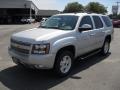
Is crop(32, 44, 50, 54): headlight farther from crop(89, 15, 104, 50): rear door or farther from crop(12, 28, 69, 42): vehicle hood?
crop(89, 15, 104, 50): rear door

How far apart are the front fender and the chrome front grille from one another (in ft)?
2.24

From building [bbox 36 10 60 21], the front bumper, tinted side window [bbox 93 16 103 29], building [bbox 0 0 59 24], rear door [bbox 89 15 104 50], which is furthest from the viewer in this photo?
building [bbox 36 10 60 21]

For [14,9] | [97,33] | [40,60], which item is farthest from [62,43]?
[14,9]

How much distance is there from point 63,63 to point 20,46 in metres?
1.39

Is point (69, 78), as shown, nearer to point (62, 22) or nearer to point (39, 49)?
point (39, 49)

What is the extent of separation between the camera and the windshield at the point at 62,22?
291 inches

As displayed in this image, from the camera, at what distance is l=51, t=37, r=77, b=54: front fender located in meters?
6.27

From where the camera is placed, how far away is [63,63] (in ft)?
22.5

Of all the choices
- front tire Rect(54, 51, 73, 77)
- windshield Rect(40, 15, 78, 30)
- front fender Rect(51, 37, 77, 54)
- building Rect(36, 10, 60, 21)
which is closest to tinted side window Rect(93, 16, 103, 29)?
windshield Rect(40, 15, 78, 30)

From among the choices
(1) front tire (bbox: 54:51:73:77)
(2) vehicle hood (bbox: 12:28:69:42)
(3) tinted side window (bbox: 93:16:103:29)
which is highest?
(3) tinted side window (bbox: 93:16:103:29)

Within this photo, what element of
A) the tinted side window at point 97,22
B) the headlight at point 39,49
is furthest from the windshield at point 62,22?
the headlight at point 39,49

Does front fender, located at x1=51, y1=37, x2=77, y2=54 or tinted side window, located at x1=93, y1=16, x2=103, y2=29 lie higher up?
tinted side window, located at x1=93, y1=16, x2=103, y2=29

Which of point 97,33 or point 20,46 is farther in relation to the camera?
point 97,33

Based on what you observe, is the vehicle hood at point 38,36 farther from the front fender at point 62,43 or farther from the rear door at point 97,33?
the rear door at point 97,33
